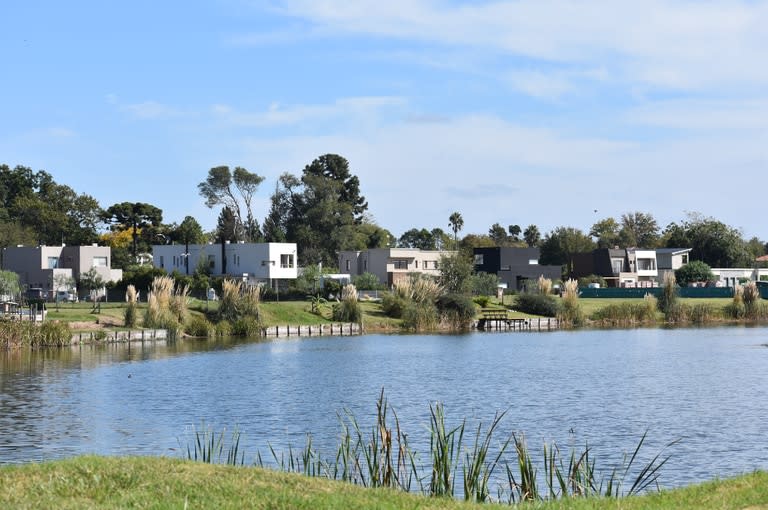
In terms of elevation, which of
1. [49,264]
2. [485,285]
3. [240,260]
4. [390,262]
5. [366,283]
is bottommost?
[485,285]

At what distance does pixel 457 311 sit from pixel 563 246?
78.5 metres

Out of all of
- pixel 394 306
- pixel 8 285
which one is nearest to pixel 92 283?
pixel 8 285

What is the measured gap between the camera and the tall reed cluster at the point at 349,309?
83875mm

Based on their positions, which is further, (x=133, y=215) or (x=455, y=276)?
(x=133, y=215)

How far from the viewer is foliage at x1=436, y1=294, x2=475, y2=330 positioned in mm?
88125

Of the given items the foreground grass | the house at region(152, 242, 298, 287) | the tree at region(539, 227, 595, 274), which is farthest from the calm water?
the tree at region(539, 227, 595, 274)

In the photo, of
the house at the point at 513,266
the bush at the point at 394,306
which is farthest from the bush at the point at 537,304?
the house at the point at 513,266

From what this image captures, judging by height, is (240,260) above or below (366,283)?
above

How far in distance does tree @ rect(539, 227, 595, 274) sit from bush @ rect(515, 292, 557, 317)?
208 feet

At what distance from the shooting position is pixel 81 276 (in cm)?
9531

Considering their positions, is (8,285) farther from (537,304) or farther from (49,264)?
(537,304)

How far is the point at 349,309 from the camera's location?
8462cm

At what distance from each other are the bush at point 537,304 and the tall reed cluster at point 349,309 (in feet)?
59.9

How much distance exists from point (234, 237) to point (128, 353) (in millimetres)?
91091
